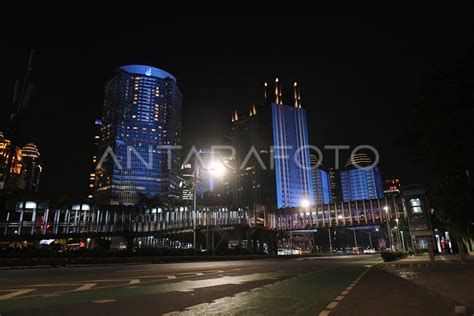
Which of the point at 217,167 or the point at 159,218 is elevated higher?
the point at 159,218

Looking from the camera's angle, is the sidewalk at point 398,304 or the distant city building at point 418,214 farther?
the distant city building at point 418,214

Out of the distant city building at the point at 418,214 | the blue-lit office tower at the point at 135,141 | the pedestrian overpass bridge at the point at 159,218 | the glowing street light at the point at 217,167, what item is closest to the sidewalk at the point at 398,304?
the glowing street light at the point at 217,167

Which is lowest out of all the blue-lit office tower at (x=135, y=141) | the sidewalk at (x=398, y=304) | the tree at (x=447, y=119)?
the sidewalk at (x=398, y=304)

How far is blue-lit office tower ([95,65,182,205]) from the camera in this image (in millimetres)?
166500

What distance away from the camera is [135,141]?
179 metres

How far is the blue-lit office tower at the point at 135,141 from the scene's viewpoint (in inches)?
6555

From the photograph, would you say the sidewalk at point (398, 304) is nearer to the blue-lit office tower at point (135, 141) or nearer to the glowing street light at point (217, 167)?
the glowing street light at point (217, 167)

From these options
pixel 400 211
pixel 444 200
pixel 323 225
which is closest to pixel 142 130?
pixel 323 225

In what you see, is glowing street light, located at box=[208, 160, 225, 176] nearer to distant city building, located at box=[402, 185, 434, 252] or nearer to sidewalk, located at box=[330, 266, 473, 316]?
sidewalk, located at box=[330, 266, 473, 316]

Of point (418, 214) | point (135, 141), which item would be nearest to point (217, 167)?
point (418, 214)

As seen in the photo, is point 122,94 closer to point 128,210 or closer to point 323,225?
point 128,210

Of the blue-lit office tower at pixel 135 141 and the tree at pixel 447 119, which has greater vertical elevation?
the blue-lit office tower at pixel 135 141

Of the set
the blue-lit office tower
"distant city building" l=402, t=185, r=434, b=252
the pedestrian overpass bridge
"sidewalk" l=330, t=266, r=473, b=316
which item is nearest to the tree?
"sidewalk" l=330, t=266, r=473, b=316

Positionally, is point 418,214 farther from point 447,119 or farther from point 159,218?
point 447,119
